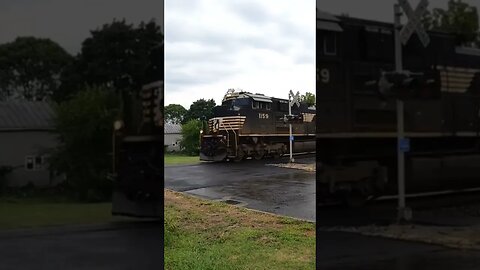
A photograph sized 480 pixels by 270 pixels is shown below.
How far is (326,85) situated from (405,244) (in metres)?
1.33

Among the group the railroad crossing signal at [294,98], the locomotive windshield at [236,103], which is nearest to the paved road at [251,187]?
the locomotive windshield at [236,103]

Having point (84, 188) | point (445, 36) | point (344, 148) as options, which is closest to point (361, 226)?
point (344, 148)

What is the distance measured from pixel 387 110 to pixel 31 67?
254 cm

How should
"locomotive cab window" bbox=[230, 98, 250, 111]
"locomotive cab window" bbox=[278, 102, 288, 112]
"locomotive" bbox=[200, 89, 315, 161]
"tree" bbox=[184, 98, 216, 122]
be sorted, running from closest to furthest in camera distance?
"tree" bbox=[184, 98, 216, 122] < "locomotive cab window" bbox=[230, 98, 250, 111] < "locomotive" bbox=[200, 89, 315, 161] < "locomotive cab window" bbox=[278, 102, 288, 112]

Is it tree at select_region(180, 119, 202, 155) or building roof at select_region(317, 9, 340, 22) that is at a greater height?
building roof at select_region(317, 9, 340, 22)

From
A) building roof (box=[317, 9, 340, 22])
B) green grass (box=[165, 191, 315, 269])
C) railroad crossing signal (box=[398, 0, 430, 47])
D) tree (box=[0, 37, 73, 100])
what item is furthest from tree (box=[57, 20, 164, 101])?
green grass (box=[165, 191, 315, 269])

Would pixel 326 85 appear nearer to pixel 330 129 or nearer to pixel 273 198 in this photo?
pixel 330 129

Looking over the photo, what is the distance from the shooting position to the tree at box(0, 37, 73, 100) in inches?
130

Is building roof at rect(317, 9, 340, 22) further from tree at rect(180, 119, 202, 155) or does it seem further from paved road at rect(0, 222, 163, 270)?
tree at rect(180, 119, 202, 155)

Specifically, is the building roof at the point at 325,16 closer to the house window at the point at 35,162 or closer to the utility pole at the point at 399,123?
the utility pole at the point at 399,123

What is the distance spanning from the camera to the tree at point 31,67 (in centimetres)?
330

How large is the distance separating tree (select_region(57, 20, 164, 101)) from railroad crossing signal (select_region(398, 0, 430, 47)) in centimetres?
177

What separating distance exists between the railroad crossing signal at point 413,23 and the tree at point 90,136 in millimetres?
2140

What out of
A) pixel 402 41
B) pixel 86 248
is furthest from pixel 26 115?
pixel 402 41
